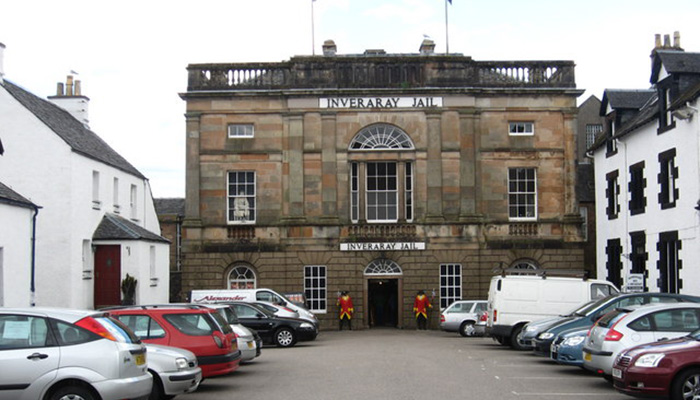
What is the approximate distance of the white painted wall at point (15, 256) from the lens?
24.0 metres

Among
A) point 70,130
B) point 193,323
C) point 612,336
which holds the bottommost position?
point 612,336

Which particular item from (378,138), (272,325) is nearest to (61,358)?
(272,325)

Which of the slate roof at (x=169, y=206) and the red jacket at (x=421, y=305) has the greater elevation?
the slate roof at (x=169, y=206)

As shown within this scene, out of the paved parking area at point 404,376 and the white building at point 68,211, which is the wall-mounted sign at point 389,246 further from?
the paved parking area at point 404,376

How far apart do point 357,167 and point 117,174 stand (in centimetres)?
1072

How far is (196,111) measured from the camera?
41.9 meters

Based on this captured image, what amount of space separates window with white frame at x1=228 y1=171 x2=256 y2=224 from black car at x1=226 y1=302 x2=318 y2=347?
13000 millimetres

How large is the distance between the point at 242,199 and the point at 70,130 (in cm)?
897

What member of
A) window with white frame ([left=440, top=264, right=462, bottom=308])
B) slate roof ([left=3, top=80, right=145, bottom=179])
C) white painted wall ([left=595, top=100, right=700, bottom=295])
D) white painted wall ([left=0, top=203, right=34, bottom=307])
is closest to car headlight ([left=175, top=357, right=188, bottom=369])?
white painted wall ([left=0, top=203, right=34, bottom=307])

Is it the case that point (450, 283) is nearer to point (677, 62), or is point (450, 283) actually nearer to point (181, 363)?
point (677, 62)

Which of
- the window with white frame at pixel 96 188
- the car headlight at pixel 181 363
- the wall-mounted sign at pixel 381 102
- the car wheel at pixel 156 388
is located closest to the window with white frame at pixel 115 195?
the window with white frame at pixel 96 188

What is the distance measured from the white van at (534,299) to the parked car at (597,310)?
20.1 feet

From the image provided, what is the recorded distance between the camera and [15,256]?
24812 mm

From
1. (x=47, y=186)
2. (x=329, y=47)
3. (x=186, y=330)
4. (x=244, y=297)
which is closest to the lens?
(x=186, y=330)
